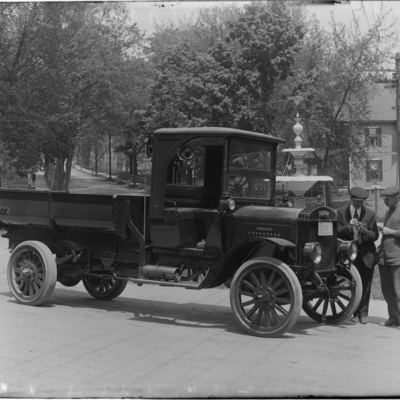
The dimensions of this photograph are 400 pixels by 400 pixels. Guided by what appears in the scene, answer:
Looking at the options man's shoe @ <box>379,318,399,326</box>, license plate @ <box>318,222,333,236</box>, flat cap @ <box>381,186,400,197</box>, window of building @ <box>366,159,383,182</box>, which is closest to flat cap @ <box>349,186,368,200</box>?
flat cap @ <box>381,186,400,197</box>

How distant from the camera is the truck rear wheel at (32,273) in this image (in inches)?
348

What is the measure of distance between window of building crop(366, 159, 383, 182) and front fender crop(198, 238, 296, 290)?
34665mm

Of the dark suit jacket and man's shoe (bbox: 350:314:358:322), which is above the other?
the dark suit jacket

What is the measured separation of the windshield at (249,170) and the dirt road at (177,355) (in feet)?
5.33

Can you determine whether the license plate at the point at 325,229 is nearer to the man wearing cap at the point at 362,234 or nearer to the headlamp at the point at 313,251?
the headlamp at the point at 313,251

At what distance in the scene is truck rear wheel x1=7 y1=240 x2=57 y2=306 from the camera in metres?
8.83

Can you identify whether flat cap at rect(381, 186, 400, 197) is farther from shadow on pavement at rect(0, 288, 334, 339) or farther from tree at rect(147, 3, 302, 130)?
tree at rect(147, 3, 302, 130)

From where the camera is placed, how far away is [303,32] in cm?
3384

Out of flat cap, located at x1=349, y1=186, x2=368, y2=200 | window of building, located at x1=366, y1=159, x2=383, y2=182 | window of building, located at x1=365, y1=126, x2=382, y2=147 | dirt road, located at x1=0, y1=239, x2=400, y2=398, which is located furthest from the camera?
window of building, located at x1=365, y1=126, x2=382, y2=147

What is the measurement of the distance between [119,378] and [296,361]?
1663mm

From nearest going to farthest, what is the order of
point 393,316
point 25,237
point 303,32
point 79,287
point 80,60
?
point 393,316, point 25,237, point 79,287, point 80,60, point 303,32

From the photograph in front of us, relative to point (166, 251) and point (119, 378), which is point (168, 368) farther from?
point (166, 251)

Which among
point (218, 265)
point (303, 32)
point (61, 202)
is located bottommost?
point (218, 265)

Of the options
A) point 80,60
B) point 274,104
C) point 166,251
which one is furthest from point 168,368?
point 274,104
